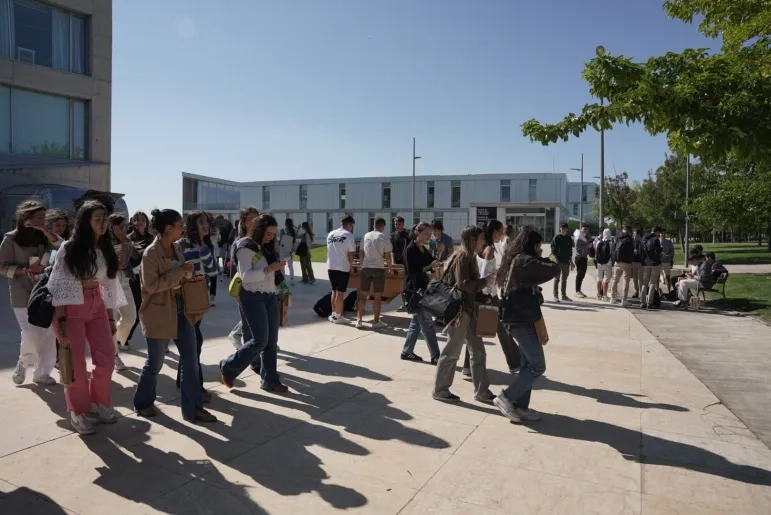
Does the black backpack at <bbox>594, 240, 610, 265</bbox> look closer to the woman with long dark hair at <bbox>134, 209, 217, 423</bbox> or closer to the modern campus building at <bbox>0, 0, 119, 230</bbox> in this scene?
the woman with long dark hair at <bbox>134, 209, 217, 423</bbox>

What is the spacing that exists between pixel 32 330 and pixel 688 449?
5852 mm

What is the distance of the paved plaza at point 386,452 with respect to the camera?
3631 millimetres

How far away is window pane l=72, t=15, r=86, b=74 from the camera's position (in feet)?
76.6

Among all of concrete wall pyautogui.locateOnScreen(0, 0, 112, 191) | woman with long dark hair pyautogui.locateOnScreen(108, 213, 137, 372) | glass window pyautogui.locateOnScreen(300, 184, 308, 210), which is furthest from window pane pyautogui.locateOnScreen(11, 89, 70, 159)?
glass window pyautogui.locateOnScreen(300, 184, 308, 210)

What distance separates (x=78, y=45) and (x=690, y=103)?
24.7 m

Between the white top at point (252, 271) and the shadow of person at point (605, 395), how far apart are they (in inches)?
121

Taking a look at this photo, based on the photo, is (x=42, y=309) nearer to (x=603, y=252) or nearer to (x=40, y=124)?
(x=603, y=252)

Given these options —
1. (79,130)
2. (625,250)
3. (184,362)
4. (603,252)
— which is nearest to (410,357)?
(184,362)

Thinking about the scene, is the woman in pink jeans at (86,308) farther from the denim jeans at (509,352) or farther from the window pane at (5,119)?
the window pane at (5,119)

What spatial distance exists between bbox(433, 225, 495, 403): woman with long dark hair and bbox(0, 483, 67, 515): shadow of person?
3317 millimetres

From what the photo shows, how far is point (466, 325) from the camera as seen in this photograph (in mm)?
5480

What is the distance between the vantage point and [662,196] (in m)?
43.6

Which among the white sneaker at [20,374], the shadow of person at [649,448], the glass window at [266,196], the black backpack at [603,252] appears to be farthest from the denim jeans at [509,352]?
the glass window at [266,196]

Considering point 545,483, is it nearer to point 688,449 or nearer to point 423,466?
point 423,466
